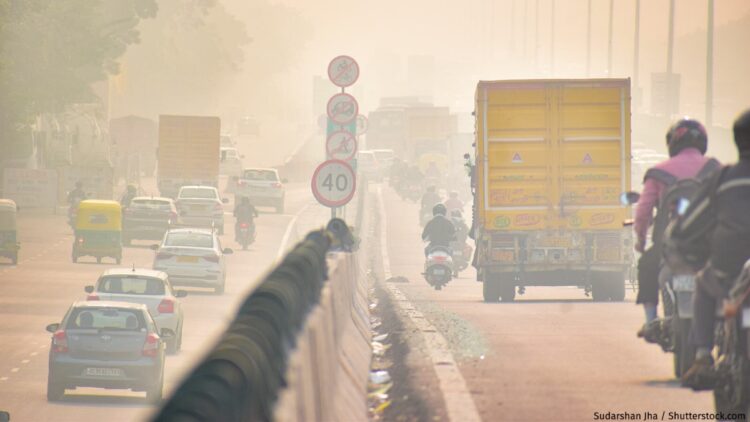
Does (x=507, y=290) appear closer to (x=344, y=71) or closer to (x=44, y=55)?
(x=344, y=71)

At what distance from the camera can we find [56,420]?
82.5 ft

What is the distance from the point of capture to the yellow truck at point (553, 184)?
2523cm

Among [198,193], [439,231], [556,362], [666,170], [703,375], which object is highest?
[666,170]

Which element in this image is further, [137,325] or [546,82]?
[137,325]

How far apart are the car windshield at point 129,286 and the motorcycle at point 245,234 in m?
22.6

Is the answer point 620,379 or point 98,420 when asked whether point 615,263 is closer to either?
point 98,420

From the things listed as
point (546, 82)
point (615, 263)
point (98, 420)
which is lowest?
point (98, 420)

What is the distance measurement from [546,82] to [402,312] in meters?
7.10

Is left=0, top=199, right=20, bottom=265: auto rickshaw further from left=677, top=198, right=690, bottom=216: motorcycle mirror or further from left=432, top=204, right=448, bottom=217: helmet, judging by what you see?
left=677, top=198, right=690, bottom=216: motorcycle mirror

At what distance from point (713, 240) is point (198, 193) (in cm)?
5384

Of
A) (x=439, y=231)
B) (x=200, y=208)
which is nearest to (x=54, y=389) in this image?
(x=439, y=231)

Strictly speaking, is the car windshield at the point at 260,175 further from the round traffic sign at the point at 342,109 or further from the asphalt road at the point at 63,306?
the round traffic sign at the point at 342,109

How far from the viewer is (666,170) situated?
453 inches

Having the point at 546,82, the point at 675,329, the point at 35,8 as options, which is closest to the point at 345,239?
the point at 546,82
